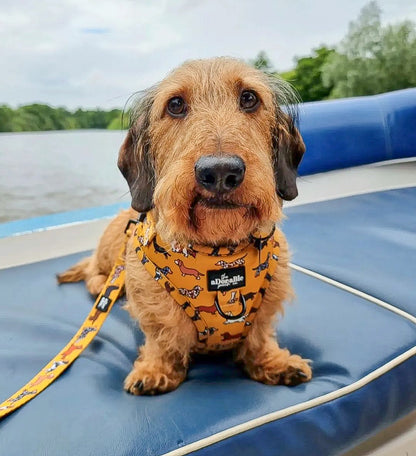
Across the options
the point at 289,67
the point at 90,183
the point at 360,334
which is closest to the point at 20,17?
the point at 90,183

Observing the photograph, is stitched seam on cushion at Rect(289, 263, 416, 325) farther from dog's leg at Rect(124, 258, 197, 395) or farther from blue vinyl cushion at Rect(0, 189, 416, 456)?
dog's leg at Rect(124, 258, 197, 395)

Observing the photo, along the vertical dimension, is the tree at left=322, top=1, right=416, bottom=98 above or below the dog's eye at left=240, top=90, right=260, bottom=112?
above

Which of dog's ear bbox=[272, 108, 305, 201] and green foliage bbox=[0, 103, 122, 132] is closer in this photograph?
dog's ear bbox=[272, 108, 305, 201]

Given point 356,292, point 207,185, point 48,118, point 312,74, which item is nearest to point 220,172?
point 207,185

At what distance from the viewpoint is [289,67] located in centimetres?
328

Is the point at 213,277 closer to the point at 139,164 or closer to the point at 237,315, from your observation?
the point at 237,315

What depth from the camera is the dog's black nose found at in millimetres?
979

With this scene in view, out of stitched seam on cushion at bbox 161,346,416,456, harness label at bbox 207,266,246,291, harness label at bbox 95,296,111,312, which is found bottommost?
stitched seam on cushion at bbox 161,346,416,456

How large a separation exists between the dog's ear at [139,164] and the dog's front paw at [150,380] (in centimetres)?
41

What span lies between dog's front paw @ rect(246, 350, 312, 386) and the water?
1.53 m

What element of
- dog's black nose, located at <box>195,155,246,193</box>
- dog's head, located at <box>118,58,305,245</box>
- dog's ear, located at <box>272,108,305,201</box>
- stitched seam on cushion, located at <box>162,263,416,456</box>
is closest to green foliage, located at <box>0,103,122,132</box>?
dog's head, located at <box>118,58,305,245</box>

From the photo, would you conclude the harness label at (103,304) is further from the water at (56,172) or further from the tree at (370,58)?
the tree at (370,58)

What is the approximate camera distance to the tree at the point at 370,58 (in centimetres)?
349

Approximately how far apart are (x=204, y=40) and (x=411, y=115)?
1331mm
